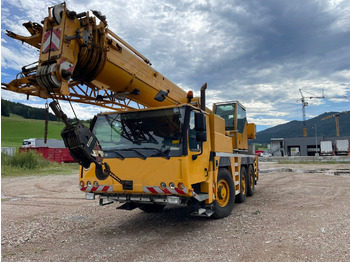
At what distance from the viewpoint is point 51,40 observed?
14.0 ft

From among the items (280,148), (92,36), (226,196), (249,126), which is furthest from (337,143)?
(92,36)

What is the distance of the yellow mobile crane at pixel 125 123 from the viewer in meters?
4.29

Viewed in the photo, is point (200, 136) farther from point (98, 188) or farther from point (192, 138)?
point (98, 188)

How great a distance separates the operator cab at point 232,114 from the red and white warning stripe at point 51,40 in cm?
600

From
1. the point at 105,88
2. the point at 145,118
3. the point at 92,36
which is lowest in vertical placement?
the point at 145,118

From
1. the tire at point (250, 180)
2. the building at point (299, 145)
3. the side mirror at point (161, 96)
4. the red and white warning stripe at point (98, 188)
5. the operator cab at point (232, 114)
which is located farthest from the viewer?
the building at point (299, 145)

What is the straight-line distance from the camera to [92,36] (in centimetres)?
444

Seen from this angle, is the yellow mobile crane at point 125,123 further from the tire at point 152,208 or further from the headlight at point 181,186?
the tire at point 152,208

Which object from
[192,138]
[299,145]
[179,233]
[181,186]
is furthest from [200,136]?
[299,145]

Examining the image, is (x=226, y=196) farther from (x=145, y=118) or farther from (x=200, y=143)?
(x=145, y=118)

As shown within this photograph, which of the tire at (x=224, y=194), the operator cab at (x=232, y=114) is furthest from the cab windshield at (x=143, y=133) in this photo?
the operator cab at (x=232, y=114)

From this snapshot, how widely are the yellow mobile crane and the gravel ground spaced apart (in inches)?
25.7

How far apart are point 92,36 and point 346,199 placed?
350 inches

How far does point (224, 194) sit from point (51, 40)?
16.1 feet
